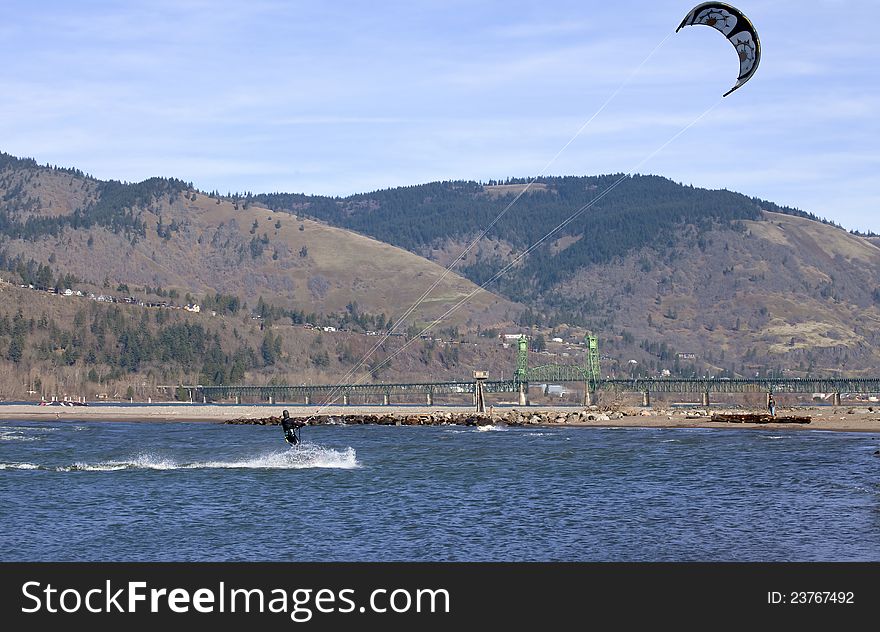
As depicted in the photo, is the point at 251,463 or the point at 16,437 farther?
the point at 16,437

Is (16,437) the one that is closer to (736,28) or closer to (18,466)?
(18,466)

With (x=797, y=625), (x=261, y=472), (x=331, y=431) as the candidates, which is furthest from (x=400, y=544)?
(x=331, y=431)

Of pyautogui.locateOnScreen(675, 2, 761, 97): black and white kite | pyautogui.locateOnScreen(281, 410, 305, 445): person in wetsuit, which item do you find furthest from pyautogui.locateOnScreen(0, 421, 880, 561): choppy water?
pyautogui.locateOnScreen(675, 2, 761, 97): black and white kite

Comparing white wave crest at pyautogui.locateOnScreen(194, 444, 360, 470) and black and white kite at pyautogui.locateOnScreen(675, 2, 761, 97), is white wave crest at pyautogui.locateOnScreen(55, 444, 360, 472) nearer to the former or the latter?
white wave crest at pyautogui.locateOnScreen(194, 444, 360, 470)

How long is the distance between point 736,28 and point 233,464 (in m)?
37.3

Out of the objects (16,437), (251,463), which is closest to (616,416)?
(16,437)

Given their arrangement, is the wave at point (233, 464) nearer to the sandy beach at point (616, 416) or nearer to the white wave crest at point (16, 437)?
the white wave crest at point (16, 437)

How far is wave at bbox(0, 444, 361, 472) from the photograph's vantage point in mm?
61375

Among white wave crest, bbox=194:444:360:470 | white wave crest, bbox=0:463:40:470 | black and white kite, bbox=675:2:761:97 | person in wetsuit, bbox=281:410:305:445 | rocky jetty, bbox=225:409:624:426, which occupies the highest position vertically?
black and white kite, bbox=675:2:761:97

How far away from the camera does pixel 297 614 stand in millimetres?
23578

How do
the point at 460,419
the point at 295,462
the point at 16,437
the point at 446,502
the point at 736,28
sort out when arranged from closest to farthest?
the point at 736,28 < the point at 446,502 < the point at 295,462 < the point at 16,437 < the point at 460,419

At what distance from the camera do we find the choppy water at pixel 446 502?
115 feet

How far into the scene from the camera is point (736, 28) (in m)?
37.1

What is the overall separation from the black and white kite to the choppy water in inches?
545
